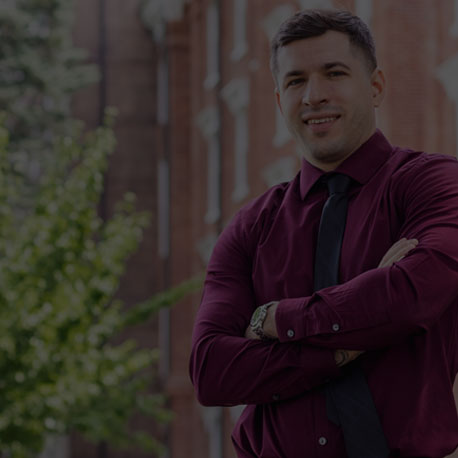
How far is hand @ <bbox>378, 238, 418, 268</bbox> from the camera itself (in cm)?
284

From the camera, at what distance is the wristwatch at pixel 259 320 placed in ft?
9.80

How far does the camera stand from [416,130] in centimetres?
1324

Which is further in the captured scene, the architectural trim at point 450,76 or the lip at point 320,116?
the architectural trim at point 450,76

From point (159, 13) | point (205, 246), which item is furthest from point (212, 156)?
point (159, 13)

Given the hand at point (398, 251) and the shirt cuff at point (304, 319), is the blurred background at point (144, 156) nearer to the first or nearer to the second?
the hand at point (398, 251)

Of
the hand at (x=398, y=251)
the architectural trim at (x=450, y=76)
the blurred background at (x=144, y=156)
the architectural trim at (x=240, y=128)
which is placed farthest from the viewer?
the architectural trim at (x=240, y=128)

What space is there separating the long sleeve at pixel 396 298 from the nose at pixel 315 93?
359 millimetres

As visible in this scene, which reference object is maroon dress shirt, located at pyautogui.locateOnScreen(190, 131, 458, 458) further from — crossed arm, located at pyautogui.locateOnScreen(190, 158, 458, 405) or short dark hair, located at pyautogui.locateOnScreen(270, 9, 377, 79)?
short dark hair, located at pyautogui.locateOnScreen(270, 9, 377, 79)

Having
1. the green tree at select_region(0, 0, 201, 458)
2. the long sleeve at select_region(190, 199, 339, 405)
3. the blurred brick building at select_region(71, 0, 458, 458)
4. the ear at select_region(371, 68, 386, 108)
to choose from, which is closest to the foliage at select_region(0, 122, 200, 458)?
the green tree at select_region(0, 0, 201, 458)

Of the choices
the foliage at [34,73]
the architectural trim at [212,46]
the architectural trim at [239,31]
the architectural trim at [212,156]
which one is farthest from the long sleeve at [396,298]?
the architectural trim at [212,46]

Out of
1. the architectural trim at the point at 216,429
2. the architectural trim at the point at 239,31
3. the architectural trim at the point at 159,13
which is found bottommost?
the architectural trim at the point at 216,429

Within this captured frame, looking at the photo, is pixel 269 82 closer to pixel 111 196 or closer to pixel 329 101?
pixel 111 196

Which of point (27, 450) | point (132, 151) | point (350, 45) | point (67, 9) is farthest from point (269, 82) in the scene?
point (350, 45)

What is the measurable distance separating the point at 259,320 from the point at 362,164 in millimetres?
523
